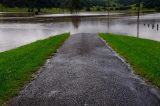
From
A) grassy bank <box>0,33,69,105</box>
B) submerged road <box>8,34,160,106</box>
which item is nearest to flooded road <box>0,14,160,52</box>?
grassy bank <box>0,33,69,105</box>

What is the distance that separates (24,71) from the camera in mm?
16062

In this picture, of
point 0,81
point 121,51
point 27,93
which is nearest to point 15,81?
point 0,81

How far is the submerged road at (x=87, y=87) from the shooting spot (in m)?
10.8

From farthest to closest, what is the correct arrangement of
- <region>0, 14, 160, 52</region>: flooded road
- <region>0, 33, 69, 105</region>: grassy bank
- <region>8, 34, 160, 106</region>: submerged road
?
<region>0, 14, 160, 52</region>: flooded road, <region>0, 33, 69, 105</region>: grassy bank, <region>8, 34, 160, 106</region>: submerged road

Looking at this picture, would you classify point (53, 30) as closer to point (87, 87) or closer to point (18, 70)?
point (18, 70)

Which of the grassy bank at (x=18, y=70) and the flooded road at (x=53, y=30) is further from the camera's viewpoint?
the flooded road at (x=53, y=30)

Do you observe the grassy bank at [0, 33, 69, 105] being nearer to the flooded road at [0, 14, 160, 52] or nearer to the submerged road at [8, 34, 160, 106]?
the submerged road at [8, 34, 160, 106]

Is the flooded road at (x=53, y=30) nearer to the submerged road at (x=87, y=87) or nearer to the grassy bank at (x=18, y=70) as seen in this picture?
the grassy bank at (x=18, y=70)

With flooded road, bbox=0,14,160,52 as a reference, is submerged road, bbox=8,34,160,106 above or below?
above

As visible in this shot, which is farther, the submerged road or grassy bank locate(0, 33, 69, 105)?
grassy bank locate(0, 33, 69, 105)

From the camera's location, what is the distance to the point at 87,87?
500 inches

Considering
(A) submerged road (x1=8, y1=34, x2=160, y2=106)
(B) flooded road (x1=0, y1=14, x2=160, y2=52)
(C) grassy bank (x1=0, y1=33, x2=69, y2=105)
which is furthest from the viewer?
(B) flooded road (x1=0, y1=14, x2=160, y2=52)

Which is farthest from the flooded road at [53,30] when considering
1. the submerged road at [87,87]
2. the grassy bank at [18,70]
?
the submerged road at [87,87]

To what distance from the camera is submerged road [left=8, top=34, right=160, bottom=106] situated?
10.8 m
